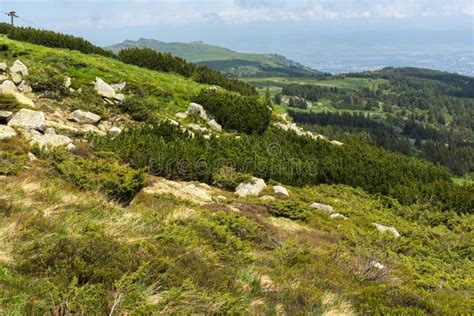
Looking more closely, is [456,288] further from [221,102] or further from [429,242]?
[221,102]

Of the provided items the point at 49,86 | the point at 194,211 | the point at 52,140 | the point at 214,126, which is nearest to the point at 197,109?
the point at 214,126

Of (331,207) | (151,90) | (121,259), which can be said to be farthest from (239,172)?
(121,259)

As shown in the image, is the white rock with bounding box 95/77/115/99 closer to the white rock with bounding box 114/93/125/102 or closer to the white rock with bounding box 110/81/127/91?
the white rock with bounding box 114/93/125/102

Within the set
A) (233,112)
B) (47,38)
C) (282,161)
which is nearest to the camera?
(282,161)

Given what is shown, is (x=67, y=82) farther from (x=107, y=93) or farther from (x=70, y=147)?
(x=70, y=147)

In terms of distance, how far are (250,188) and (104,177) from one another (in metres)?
7.63

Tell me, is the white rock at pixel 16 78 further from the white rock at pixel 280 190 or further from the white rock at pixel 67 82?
the white rock at pixel 280 190

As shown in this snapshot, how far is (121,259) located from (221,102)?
22212 millimetres

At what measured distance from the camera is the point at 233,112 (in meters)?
26.7

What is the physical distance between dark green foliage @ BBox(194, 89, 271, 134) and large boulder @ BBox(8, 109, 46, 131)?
12682 millimetres

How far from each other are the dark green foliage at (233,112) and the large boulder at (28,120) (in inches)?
499

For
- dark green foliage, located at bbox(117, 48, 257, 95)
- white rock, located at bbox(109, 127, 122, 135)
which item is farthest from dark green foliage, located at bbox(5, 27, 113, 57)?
white rock, located at bbox(109, 127, 122, 135)

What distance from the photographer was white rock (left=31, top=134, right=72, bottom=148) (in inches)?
556

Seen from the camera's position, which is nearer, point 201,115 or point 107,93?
point 107,93
